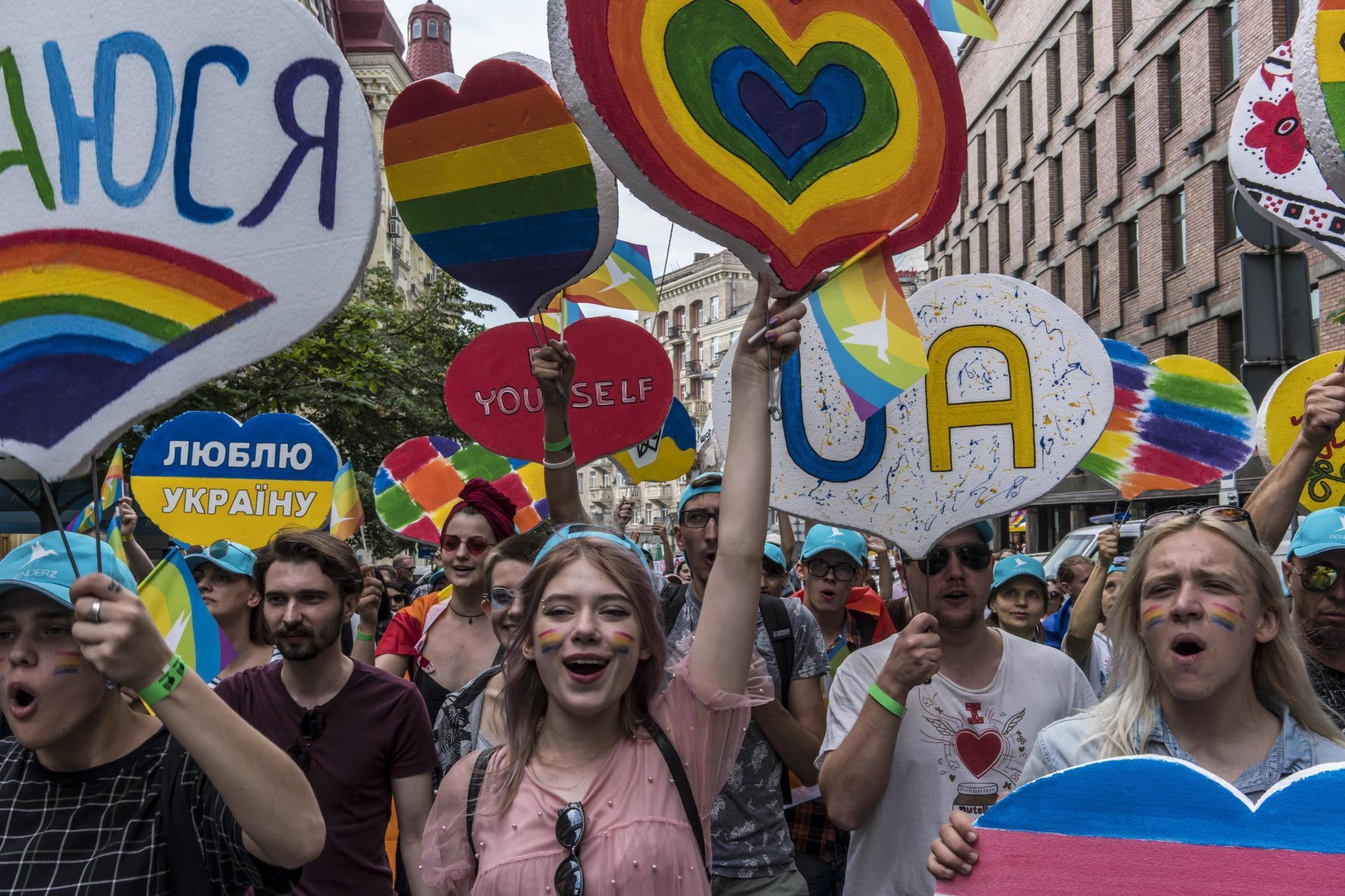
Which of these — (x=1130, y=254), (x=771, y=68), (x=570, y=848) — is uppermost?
(x=1130, y=254)

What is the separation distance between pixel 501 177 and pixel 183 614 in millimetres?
1849

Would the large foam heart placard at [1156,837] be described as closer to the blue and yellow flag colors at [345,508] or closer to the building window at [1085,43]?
the blue and yellow flag colors at [345,508]

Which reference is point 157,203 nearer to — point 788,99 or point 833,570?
point 788,99

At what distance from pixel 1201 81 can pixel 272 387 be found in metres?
16.9

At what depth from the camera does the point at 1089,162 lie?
94.0 ft

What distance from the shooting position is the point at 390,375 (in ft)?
57.4

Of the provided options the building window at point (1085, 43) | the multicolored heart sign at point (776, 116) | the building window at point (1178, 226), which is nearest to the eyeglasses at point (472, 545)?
the multicolored heart sign at point (776, 116)

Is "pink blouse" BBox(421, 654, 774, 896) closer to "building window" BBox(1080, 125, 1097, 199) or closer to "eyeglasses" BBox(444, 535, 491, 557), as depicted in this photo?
"eyeglasses" BBox(444, 535, 491, 557)

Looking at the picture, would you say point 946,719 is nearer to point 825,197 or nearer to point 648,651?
point 648,651

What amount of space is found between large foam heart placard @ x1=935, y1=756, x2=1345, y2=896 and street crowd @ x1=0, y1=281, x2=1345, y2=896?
0.14 ft

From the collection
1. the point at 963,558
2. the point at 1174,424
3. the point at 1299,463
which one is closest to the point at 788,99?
the point at 963,558

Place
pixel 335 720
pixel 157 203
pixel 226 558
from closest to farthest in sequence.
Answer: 1. pixel 157 203
2. pixel 335 720
3. pixel 226 558

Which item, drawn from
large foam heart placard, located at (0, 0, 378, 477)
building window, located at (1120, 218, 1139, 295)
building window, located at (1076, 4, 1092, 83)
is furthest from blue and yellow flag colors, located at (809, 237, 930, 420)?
building window, located at (1076, 4, 1092, 83)

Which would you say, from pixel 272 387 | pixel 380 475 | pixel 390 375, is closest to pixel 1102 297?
pixel 390 375
